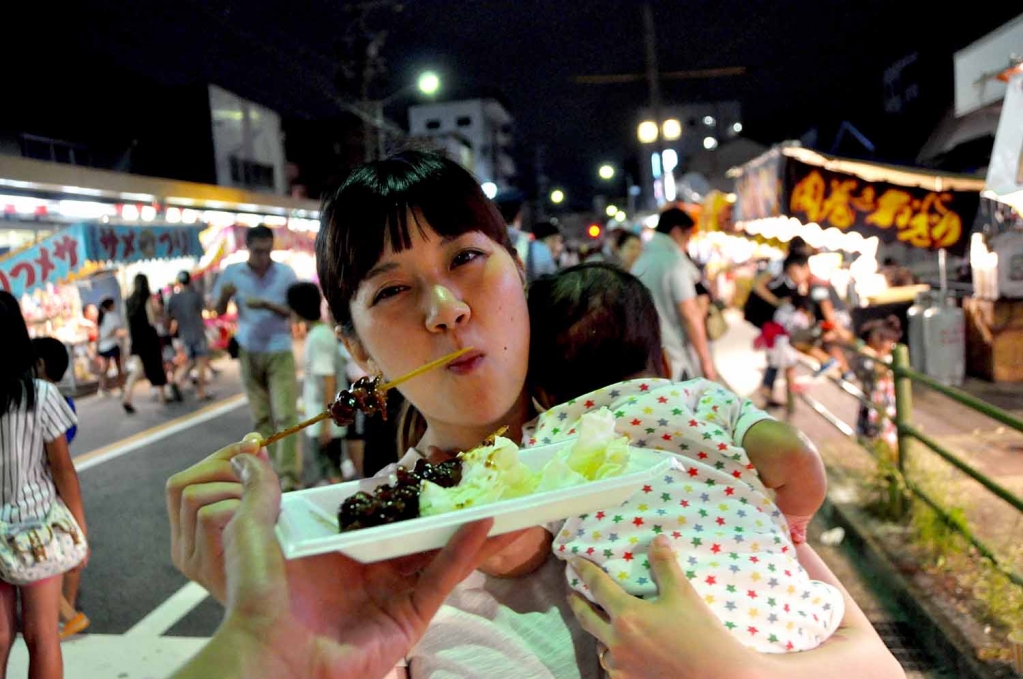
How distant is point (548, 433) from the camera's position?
1.65m

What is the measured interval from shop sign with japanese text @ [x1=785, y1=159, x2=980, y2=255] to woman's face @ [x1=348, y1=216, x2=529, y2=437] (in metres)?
6.95

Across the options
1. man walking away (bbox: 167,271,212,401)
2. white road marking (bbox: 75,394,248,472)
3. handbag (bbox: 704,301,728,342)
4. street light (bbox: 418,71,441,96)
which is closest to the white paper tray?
white road marking (bbox: 75,394,248,472)

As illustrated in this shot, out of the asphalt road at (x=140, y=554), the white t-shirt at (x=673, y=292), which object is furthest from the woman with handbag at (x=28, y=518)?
the white t-shirt at (x=673, y=292)

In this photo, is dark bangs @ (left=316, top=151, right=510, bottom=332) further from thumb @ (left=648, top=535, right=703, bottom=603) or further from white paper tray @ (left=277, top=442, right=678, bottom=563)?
thumb @ (left=648, top=535, right=703, bottom=603)

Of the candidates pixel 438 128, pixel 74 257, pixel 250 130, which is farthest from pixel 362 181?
pixel 438 128

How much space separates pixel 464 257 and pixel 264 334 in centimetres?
593

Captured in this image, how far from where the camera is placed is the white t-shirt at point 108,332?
13.3m

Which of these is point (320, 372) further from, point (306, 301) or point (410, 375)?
point (410, 375)

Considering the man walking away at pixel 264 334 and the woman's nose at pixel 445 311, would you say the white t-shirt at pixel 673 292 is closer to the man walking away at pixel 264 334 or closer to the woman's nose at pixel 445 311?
the man walking away at pixel 264 334

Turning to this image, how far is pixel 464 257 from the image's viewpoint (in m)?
1.58

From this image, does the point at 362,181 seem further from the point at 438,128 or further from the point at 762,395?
the point at 438,128

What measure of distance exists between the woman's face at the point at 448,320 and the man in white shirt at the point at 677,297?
4.99m

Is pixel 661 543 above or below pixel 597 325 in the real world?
below

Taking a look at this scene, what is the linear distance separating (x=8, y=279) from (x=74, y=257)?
1.80 meters
